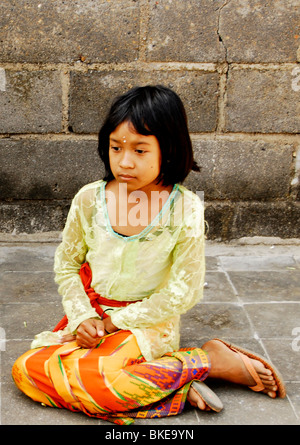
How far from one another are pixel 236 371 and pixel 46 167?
7.42 ft

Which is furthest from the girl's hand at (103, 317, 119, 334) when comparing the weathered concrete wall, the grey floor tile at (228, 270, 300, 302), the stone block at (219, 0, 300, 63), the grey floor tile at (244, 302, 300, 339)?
the stone block at (219, 0, 300, 63)

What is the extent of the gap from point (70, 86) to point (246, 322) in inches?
79.1

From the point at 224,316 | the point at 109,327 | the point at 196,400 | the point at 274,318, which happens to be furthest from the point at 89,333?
the point at 274,318

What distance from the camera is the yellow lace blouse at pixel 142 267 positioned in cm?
208

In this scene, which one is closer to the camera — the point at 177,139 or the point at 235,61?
the point at 177,139

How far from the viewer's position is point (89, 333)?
204 centimetres

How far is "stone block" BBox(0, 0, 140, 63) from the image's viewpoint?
353 cm

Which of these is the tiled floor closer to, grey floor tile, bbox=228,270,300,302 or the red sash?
grey floor tile, bbox=228,270,300,302

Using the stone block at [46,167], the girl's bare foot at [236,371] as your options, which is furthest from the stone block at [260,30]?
the girl's bare foot at [236,371]

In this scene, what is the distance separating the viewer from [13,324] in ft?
8.90

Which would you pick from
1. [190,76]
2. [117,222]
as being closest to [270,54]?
[190,76]

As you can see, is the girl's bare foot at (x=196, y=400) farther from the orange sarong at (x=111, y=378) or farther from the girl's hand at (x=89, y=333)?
the girl's hand at (x=89, y=333)

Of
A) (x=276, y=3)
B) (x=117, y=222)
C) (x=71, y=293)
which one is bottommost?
(x=71, y=293)

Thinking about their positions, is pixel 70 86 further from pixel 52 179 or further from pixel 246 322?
pixel 246 322
